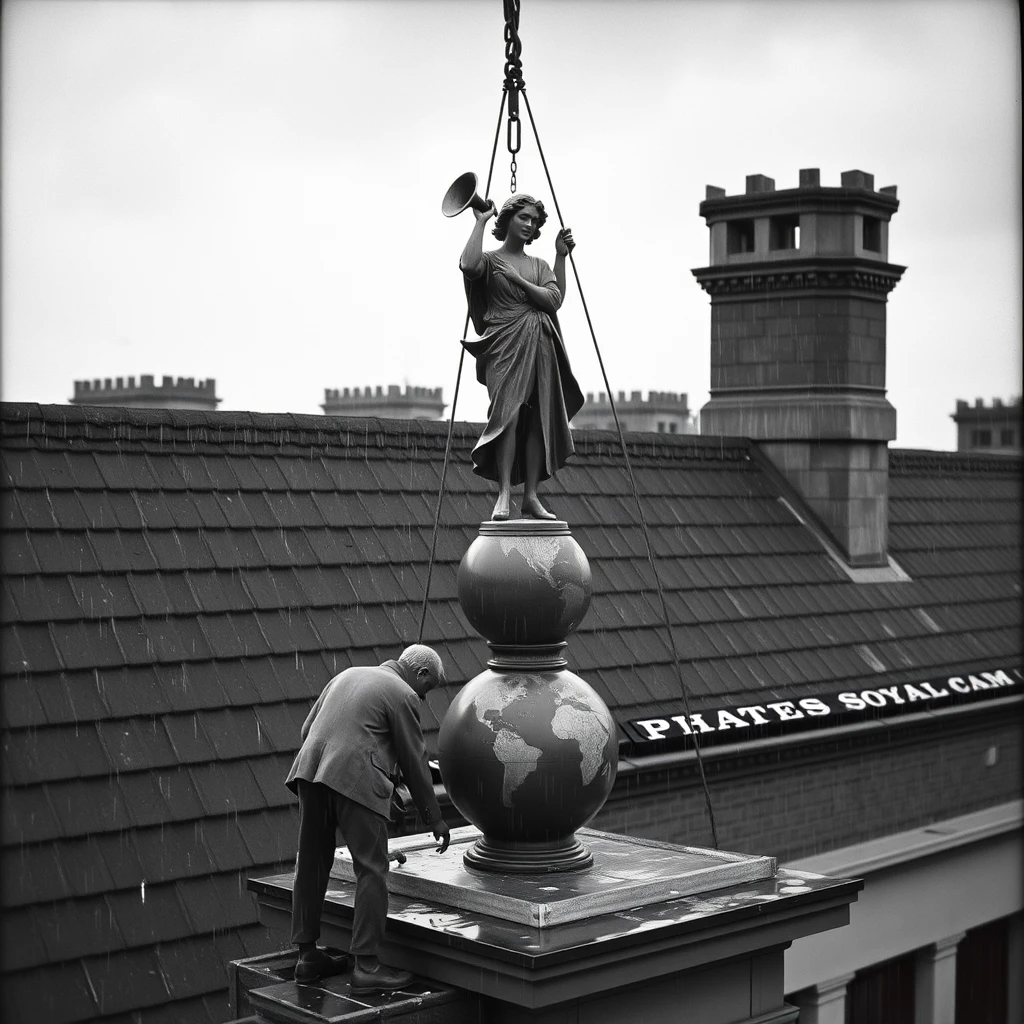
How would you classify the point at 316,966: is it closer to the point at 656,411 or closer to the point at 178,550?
the point at 178,550

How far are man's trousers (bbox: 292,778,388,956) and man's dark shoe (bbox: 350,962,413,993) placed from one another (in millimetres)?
84

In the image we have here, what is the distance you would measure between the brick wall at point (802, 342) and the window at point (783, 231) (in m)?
0.81

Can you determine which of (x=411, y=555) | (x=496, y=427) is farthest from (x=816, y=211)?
(x=496, y=427)

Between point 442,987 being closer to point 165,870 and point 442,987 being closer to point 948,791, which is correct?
point 165,870

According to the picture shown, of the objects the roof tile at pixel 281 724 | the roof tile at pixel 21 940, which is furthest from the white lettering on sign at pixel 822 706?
the roof tile at pixel 21 940

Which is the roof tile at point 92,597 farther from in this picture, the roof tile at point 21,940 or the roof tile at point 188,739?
the roof tile at point 21,940

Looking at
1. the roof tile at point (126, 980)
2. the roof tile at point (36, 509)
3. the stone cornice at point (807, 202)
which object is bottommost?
the roof tile at point (126, 980)

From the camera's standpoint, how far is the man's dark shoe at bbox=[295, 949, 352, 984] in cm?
638

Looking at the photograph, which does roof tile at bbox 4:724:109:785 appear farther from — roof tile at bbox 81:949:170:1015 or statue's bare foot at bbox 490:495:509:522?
statue's bare foot at bbox 490:495:509:522

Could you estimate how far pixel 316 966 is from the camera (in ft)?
21.0

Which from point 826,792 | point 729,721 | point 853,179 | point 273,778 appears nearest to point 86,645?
point 273,778

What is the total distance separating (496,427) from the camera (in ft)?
24.2

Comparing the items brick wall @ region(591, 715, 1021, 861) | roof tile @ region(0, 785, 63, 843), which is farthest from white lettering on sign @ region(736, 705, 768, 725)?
roof tile @ region(0, 785, 63, 843)

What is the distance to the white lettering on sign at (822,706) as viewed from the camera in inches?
517
